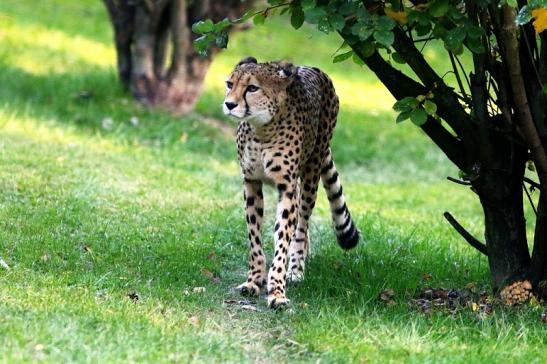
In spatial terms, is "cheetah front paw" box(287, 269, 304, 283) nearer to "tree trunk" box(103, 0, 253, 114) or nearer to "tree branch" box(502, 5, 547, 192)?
"tree branch" box(502, 5, 547, 192)

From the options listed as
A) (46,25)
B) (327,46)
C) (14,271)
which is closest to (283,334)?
(14,271)

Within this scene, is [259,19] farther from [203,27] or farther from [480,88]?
[480,88]

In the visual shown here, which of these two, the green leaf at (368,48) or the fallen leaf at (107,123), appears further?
the fallen leaf at (107,123)

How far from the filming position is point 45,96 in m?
13.9

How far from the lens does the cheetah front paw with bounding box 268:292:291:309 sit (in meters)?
6.45

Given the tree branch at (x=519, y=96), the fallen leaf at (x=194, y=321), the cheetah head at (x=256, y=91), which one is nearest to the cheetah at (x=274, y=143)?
the cheetah head at (x=256, y=91)

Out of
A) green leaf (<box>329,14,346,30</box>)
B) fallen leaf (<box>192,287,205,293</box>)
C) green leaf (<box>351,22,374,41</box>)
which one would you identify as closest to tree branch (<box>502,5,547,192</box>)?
green leaf (<box>351,22,374,41</box>)

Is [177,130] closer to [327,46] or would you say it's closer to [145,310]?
[145,310]

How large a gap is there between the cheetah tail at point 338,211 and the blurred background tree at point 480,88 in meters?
1.06

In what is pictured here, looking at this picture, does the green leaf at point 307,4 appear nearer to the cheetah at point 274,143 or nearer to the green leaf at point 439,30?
the green leaf at point 439,30

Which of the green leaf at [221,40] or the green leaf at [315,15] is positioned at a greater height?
the green leaf at [315,15]

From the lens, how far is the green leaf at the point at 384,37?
5.55m

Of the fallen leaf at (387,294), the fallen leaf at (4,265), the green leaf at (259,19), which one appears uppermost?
the green leaf at (259,19)

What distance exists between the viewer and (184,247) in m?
7.80
